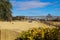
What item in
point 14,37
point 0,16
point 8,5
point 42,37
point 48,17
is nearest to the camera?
point 42,37

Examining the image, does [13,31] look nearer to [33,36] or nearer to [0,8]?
[33,36]

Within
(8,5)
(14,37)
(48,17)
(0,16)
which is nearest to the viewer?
(14,37)

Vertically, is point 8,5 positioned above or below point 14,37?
above

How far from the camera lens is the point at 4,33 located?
34.5 feet

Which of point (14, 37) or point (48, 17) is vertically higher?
point (48, 17)

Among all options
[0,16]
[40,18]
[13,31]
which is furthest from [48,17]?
[0,16]

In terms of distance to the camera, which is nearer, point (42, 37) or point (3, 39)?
point (42, 37)

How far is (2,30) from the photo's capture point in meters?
10.6

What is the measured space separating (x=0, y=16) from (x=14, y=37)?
9324mm

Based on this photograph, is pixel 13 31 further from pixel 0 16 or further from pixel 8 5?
pixel 8 5

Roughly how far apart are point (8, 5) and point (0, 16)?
1928mm

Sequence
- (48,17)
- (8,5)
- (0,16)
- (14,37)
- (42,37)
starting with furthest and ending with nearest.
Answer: (8,5) < (0,16) < (48,17) < (14,37) < (42,37)

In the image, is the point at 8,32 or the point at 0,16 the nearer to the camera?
the point at 8,32

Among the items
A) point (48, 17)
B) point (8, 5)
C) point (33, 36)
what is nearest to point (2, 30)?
point (33, 36)
